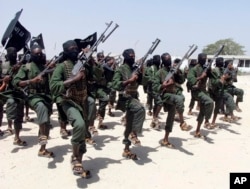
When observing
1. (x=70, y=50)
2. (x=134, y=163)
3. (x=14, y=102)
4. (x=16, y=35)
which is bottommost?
(x=134, y=163)

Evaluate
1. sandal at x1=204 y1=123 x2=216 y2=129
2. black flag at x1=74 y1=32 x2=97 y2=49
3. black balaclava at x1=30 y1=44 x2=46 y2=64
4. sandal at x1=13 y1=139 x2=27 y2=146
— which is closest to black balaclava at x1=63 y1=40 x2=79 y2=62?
black balaclava at x1=30 y1=44 x2=46 y2=64

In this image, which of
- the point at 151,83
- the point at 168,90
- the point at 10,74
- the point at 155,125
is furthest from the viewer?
the point at 151,83

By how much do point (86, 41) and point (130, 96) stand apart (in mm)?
1609

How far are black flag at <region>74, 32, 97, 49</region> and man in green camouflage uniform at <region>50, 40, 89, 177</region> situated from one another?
139 centimetres

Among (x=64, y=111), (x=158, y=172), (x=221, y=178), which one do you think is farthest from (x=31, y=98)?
(x=221, y=178)

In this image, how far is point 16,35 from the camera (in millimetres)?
8539

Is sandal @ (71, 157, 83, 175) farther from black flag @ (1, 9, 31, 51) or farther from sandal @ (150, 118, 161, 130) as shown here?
black flag @ (1, 9, 31, 51)

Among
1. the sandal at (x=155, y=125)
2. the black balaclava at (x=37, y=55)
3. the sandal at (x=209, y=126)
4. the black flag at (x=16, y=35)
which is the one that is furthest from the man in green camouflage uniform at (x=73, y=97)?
the sandal at (x=209, y=126)

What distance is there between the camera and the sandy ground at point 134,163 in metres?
5.03

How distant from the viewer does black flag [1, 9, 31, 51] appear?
8.23 m

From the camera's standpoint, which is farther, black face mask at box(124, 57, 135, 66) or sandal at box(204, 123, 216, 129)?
sandal at box(204, 123, 216, 129)

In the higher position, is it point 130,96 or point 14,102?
point 130,96

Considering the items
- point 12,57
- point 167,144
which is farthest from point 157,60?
point 12,57

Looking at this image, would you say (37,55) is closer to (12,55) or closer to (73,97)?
(12,55)
